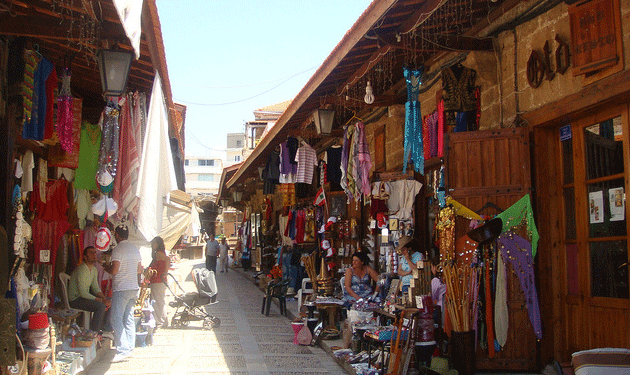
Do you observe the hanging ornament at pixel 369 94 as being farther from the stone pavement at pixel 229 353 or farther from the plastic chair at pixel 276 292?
the plastic chair at pixel 276 292

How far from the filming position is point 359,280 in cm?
980

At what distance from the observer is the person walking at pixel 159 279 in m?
10.8

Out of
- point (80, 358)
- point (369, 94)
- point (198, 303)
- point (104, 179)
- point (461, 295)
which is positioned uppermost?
point (369, 94)

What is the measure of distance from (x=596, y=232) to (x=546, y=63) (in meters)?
1.79

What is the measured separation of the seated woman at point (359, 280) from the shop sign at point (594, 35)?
16.5ft

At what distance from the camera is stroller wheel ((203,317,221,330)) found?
37.3ft

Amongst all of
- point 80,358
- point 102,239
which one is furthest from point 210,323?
point 80,358

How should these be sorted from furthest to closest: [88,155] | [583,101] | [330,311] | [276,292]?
[276,292] < [330,311] < [88,155] < [583,101]

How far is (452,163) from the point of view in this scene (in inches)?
269

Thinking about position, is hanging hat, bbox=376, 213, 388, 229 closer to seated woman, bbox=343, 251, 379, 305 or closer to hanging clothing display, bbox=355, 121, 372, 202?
hanging clothing display, bbox=355, 121, 372, 202

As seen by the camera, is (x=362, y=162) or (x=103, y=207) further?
(x=362, y=162)

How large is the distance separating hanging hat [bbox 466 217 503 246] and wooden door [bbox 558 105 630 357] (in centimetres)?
73

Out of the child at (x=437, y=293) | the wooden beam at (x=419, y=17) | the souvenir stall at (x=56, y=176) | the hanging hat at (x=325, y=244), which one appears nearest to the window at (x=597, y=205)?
the child at (x=437, y=293)

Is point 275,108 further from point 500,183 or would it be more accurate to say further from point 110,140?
point 500,183
